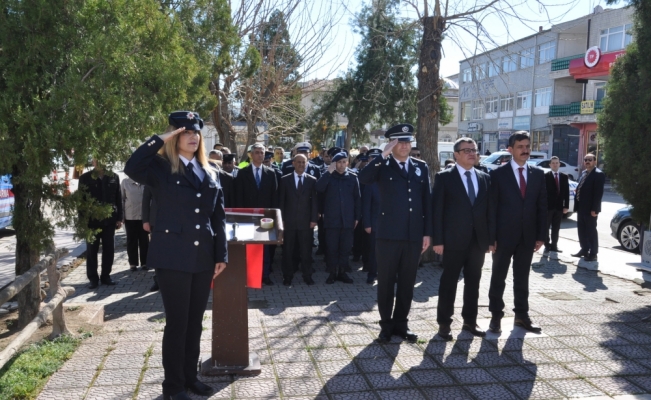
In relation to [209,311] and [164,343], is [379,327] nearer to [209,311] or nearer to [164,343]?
[209,311]

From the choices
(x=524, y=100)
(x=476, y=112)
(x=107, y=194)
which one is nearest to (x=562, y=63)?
(x=524, y=100)

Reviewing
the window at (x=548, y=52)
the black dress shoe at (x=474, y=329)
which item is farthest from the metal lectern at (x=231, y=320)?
the window at (x=548, y=52)

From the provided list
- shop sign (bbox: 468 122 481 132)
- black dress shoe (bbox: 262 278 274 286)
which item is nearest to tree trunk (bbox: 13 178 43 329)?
black dress shoe (bbox: 262 278 274 286)

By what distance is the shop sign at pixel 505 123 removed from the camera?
49.4 meters

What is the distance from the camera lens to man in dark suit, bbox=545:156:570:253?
11.2 meters

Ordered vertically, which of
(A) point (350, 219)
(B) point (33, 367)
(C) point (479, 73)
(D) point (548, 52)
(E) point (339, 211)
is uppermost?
(D) point (548, 52)

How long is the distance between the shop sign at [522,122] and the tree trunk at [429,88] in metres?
38.3

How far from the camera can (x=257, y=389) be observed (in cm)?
458

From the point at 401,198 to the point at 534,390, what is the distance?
2.18m

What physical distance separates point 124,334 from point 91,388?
1.48m

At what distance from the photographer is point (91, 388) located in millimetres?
4562

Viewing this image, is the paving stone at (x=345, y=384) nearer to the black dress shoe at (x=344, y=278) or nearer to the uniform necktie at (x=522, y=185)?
the uniform necktie at (x=522, y=185)

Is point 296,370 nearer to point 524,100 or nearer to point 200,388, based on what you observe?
point 200,388

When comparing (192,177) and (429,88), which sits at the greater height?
(429,88)
